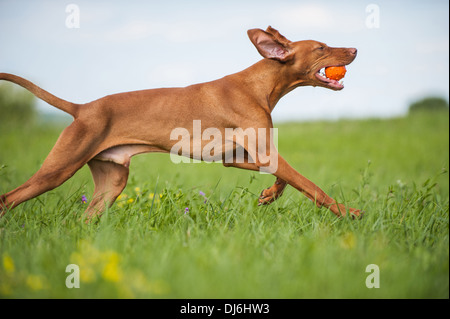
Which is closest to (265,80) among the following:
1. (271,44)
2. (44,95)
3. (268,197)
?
(271,44)

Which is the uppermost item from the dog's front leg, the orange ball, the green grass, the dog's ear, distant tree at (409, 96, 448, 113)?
distant tree at (409, 96, 448, 113)

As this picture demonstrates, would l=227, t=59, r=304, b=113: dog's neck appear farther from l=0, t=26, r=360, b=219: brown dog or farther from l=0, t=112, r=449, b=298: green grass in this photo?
l=0, t=112, r=449, b=298: green grass

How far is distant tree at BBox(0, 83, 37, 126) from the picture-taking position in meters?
15.1

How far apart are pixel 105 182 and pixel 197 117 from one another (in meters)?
1.11

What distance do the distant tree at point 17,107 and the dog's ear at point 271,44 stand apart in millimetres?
13448

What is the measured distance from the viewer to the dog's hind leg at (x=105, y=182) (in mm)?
4090

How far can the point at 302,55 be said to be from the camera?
154 inches

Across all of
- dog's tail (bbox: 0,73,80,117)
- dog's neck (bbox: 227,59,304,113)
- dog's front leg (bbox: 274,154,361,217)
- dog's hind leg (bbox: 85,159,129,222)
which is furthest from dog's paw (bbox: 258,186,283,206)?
dog's tail (bbox: 0,73,80,117)

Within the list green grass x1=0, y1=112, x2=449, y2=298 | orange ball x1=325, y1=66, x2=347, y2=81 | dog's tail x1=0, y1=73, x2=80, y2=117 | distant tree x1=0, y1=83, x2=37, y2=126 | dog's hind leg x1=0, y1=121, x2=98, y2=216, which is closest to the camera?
green grass x1=0, y1=112, x2=449, y2=298

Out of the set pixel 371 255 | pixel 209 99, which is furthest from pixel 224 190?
pixel 371 255

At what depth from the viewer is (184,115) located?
3.78 m

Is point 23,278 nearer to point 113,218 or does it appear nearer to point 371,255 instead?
point 113,218

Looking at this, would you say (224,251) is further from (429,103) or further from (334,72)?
(429,103)
